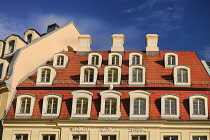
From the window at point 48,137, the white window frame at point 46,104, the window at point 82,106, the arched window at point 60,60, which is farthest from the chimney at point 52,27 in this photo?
the window at point 48,137

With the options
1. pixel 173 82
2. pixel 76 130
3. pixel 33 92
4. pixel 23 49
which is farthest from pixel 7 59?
pixel 173 82

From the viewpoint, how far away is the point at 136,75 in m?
37.0

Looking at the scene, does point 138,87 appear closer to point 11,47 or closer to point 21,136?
point 21,136

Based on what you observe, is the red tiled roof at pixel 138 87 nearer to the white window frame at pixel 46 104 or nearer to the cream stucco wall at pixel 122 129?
the white window frame at pixel 46 104

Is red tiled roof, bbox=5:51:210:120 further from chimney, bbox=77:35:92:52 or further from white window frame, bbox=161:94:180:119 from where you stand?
chimney, bbox=77:35:92:52

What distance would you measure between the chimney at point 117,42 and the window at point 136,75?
22.9 feet

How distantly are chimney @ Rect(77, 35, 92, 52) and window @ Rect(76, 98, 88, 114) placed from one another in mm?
10935

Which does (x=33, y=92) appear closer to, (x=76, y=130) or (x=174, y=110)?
(x=76, y=130)

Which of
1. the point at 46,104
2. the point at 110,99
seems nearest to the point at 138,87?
the point at 110,99

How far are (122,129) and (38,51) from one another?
15000 millimetres

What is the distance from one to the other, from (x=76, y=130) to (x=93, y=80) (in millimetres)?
5867

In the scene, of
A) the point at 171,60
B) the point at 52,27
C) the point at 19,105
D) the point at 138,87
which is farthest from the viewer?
the point at 52,27

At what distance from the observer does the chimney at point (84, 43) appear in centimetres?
4453

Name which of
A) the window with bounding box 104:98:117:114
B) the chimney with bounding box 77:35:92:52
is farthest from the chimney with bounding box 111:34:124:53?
the window with bounding box 104:98:117:114
